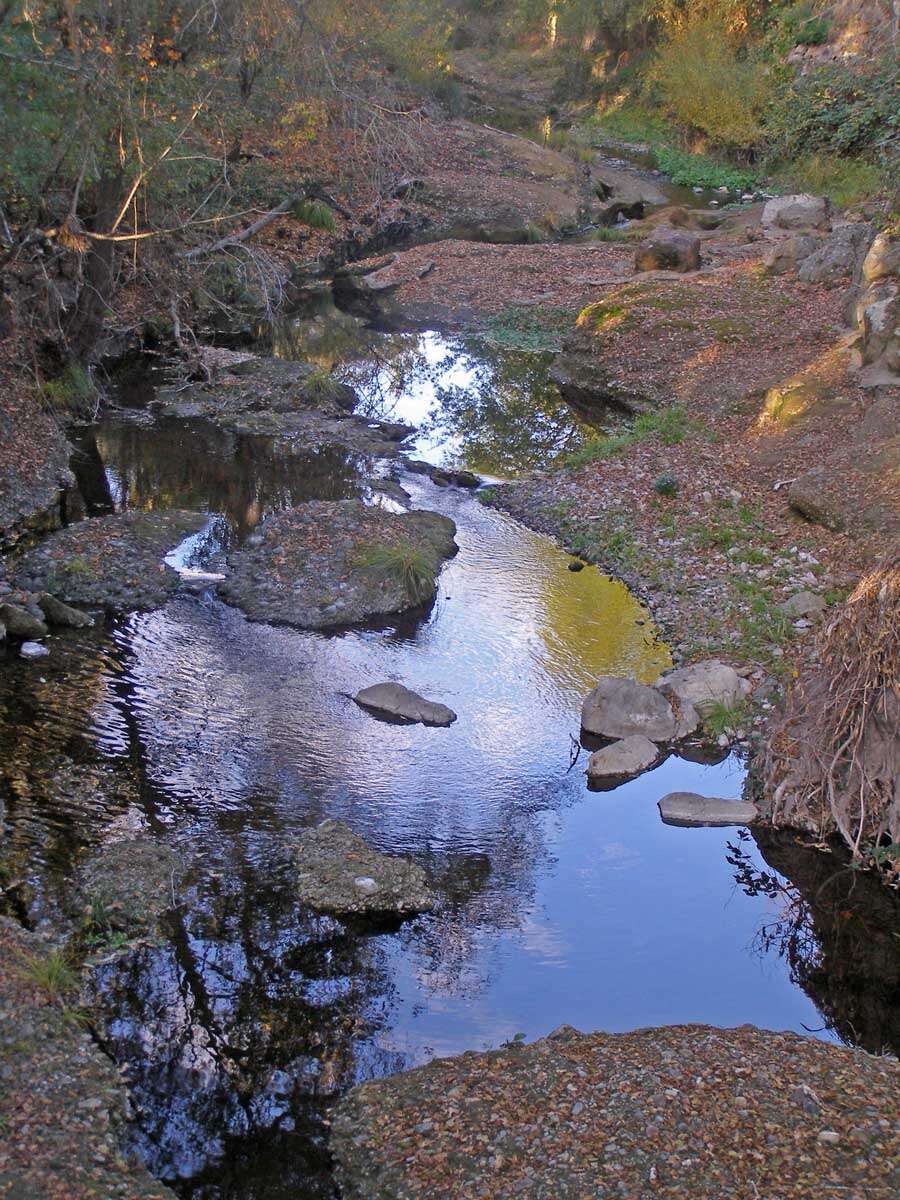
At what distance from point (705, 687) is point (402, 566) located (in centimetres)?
409

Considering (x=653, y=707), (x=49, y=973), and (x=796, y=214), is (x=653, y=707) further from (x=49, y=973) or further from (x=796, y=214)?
(x=796, y=214)

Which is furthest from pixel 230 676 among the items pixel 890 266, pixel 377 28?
pixel 377 28

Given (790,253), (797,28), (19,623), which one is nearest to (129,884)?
(19,623)

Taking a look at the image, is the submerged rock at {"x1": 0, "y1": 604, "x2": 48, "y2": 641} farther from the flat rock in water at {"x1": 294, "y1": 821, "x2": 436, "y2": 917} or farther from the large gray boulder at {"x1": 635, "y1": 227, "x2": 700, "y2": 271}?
the large gray boulder at {"x1": 635, "y1": 227, "x2": 700, "y2": 271}

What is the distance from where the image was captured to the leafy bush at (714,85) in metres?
39.7

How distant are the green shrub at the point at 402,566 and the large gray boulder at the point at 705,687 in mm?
3316

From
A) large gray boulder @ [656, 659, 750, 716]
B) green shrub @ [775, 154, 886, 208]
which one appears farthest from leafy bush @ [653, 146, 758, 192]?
large gray boulder @ [656, 659, 750, 716]

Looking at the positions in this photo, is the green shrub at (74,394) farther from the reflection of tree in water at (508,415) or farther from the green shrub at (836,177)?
the green shrub at (836,177)

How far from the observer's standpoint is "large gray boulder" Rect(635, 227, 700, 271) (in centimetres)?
2672

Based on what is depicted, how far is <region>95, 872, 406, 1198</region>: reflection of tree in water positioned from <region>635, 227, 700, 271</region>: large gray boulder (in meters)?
22.2

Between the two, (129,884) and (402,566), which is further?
(402,566)

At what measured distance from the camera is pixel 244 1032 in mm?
6867

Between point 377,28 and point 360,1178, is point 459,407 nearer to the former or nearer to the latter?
point 377,28

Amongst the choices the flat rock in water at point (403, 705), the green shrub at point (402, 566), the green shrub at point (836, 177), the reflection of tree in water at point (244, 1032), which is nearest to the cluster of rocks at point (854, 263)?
the green shrub at point (836, 177)
